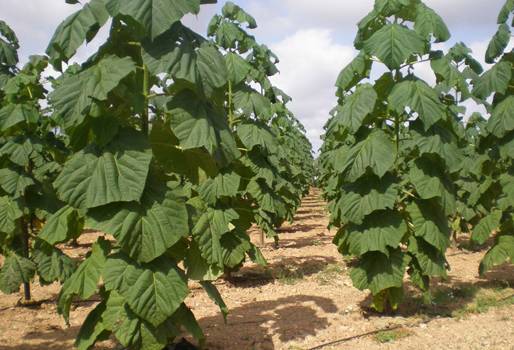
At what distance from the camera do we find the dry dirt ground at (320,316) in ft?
17.0

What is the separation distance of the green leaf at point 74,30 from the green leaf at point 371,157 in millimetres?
2993

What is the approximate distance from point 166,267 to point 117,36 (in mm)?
1606

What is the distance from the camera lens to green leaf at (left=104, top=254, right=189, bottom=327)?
10.2 ft

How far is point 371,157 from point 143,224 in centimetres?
283

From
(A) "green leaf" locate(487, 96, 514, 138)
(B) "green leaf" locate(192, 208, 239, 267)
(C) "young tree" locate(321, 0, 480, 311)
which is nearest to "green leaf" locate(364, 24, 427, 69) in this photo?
(C) "young tree" locate(321, 0, 480, 311)

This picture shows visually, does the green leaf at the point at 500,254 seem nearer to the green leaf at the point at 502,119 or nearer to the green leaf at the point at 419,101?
the green leaf at the point at 502,119

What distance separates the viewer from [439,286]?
25.0ft

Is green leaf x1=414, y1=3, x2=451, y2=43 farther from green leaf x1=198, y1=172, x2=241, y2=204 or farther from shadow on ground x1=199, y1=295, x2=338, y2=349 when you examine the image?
shadow on ground x1=199, y1=295, x2=338, y2=349

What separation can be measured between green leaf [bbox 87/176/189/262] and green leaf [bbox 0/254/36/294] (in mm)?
4058

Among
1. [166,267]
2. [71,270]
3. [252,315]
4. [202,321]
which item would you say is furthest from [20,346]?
[166,267]

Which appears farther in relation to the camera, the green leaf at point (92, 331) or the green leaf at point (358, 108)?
the green leaf at point (358, 108)

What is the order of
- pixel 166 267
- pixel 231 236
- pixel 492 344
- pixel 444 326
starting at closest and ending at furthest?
1. pixel 166 267
2. pixel 492 344
3. pixel 444 326
4. pixel 231 236

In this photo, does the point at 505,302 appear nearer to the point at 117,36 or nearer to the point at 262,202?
the point at 262,202

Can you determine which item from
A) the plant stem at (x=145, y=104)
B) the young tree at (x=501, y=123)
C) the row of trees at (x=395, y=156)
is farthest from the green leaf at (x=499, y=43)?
the plant stem at (x=145, y=104)
